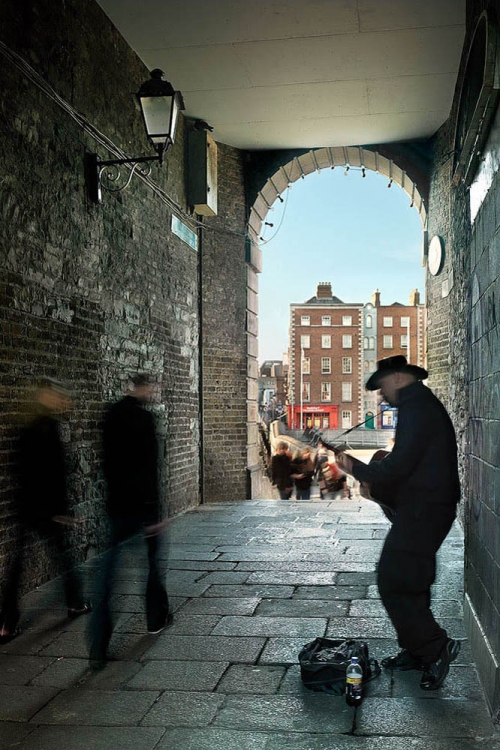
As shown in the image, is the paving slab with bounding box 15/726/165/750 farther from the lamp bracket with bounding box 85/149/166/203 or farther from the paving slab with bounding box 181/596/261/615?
the lamp bracket with bounding box 85/149/166/203

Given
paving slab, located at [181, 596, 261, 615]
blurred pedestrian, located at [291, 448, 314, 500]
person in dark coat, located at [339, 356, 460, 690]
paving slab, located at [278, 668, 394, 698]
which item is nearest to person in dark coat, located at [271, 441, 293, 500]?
blurred pedestrian, located at [291, 448, 314, 500]

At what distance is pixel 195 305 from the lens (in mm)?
A: 11766

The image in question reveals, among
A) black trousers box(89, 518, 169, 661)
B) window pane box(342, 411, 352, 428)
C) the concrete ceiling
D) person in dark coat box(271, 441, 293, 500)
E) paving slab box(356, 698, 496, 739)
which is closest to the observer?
paving slab box(356, 698, 496, 739)

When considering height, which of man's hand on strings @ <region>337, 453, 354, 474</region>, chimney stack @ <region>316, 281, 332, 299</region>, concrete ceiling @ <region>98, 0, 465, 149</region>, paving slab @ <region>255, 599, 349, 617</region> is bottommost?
paving slab @ <region>255, 599, 349, 617</region>

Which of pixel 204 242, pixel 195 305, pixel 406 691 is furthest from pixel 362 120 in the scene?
pixel 406 691

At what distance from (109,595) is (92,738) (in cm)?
125

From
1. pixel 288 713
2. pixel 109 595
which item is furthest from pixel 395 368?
pixel 109 595

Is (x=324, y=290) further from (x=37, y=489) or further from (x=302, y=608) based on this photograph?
(x=37, y=489)

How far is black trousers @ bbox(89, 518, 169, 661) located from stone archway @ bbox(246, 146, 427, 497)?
7.65m

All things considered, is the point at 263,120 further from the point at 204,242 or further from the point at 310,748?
the point at 310,748

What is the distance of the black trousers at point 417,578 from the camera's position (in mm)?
3871

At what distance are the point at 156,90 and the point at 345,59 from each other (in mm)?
3093

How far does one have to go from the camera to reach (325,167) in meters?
13.8

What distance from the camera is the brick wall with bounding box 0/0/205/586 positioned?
231 inches
